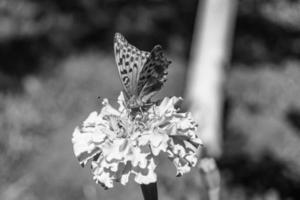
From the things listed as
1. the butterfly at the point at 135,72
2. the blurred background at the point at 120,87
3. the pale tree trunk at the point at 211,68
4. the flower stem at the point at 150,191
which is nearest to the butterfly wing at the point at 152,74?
the butterfly at the point at 135,72

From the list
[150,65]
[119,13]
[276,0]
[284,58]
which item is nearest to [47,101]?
[119,13]

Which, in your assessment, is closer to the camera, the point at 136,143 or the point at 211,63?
the point at 136,143

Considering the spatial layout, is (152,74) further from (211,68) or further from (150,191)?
(211,68)

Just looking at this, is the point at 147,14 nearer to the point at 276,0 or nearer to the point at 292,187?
the point at 276,0

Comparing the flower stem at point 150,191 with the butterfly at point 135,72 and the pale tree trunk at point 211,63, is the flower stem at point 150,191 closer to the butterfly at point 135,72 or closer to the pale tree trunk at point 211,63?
the butterfly at point 135,72

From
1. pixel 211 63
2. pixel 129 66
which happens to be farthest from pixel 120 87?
pixel 129 66

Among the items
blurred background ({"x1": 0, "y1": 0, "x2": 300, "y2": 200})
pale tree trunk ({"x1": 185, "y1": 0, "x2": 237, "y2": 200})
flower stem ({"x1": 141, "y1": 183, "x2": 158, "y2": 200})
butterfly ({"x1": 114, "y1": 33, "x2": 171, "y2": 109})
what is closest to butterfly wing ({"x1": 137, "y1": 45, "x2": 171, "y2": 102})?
butterfly ({"x1": 114, "y1": 33, "x2": 171, "y2": 109})
